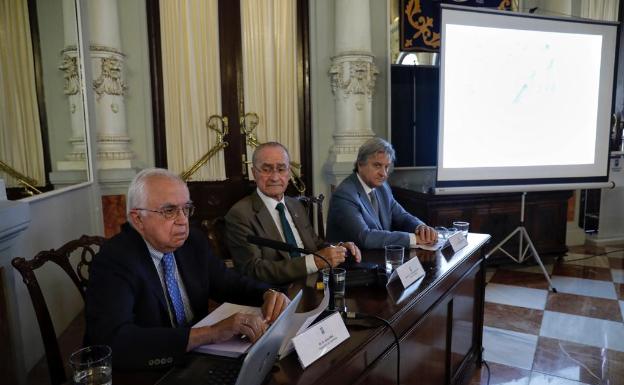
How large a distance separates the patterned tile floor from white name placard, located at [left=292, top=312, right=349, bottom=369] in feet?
4.46

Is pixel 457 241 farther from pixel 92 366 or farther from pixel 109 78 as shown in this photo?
pixel 109 78

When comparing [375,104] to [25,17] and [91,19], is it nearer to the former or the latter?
[91,19]

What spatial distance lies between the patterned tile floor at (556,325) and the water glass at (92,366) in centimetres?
176

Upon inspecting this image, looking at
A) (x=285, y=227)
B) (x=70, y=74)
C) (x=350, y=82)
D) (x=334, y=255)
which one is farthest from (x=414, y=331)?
(x=70, y=74)

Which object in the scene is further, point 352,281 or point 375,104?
point 375,104

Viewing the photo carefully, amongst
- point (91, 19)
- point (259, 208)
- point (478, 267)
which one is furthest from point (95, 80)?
point (478, 267)

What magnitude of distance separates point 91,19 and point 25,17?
3.33 feet

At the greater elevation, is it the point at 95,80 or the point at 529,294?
the point at 95,80

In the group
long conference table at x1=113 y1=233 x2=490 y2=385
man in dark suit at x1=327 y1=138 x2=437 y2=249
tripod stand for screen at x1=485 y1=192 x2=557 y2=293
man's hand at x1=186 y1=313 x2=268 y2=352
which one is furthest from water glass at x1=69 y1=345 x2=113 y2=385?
tripod stand for screen at x1=485 y1=192 x2=557 y2=293

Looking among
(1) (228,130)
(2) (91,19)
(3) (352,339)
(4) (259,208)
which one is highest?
(2) (91,19)

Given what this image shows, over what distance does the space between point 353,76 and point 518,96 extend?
1.28m

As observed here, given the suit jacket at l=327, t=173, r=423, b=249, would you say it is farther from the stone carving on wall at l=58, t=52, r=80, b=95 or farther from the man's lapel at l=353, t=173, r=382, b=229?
the stone carving on wall at l=58, t=52, r=80, b=95

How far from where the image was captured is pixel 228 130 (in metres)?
3.50

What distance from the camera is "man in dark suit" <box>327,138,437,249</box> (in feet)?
6.19
